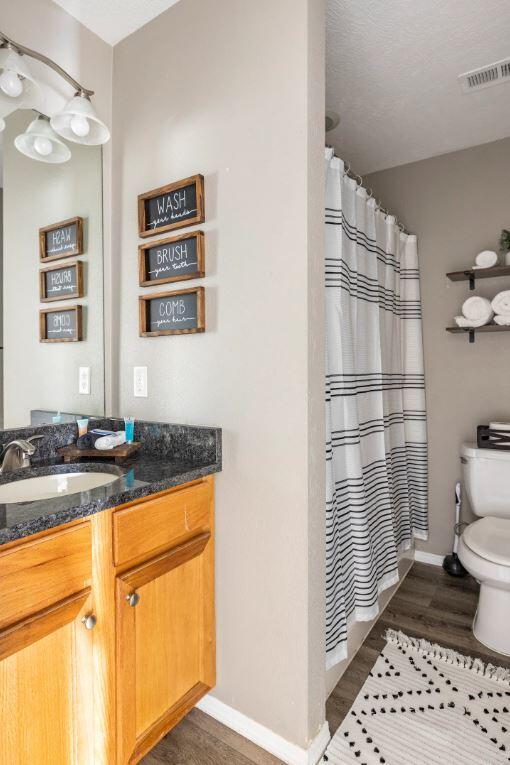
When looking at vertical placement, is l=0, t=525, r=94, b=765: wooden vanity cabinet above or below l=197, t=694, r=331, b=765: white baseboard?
above

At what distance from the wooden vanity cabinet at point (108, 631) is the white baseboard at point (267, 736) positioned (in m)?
0.12

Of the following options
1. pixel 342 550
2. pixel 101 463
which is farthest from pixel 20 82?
pixel 342 550

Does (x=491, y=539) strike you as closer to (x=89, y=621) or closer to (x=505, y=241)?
(x=505, y=241)

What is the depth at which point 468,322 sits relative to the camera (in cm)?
231

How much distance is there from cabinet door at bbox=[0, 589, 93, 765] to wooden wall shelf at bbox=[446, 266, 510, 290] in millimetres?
2317

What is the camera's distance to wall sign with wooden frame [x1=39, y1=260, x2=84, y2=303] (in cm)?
153

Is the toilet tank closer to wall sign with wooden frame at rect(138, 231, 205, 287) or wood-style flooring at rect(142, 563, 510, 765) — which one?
wood-style flooring at rect(142, 563, 510, 765)

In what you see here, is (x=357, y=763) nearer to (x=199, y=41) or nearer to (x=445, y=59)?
(x=199, y=41)

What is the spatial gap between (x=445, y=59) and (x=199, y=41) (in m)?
1.04

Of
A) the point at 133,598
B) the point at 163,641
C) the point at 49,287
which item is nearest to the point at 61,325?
the point at 49,287

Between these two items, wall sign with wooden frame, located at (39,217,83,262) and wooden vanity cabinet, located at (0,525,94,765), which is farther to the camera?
wall sign with wooden frame, located at (39,217,83,262)

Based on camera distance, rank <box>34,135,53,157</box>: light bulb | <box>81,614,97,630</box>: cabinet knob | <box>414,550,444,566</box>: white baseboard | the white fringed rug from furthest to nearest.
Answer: <box>414,550,444,566</box>: white baseboard
<box>34,135,53,157</box>: light bulb
the white fringed rug
<box>81,614,97,630</box>: cabinet knob

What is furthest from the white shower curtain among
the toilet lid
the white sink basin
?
the white sink basin

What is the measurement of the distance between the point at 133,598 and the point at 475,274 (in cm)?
225
